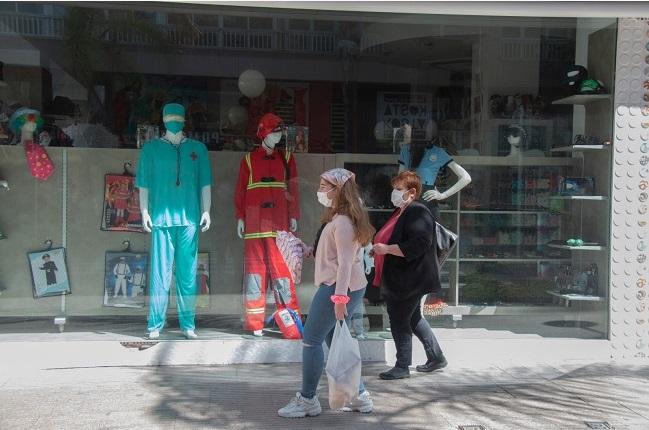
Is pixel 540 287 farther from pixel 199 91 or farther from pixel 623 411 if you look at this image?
pixel 199 91

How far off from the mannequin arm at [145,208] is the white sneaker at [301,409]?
2.28 m

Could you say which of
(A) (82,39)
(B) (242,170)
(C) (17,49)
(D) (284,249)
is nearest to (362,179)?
(B) (242,170)

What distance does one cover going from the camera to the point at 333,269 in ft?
16.3

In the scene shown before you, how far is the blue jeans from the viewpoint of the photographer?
16.2ft

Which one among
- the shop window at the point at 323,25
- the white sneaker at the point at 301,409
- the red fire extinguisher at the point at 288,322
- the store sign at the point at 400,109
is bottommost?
the white sneaker at the point at 301,409

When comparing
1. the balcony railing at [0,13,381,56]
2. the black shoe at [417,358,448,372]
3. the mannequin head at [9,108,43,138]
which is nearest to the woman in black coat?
the black shoe at [417,358,448,372]

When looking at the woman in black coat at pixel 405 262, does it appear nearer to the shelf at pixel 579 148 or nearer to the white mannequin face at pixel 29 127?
the shelf at pixel 579 148

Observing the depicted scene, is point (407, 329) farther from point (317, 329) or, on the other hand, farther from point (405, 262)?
point (317, 329)

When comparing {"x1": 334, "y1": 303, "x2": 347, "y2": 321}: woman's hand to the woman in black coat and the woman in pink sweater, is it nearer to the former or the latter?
the woman in pink sweater

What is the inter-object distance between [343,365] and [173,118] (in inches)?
115

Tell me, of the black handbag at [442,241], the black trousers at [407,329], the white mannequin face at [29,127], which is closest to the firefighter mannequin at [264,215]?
the black trousers at [407,329]

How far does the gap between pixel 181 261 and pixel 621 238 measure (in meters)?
3.96

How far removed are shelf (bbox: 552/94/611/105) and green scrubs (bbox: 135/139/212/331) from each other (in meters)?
3.46

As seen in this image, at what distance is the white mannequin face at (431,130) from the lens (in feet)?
23.9
